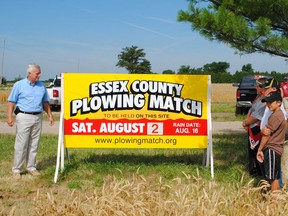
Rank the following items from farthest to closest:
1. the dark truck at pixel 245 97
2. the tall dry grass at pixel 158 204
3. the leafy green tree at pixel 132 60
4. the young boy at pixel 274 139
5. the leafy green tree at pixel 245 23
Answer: the leafy green tree at pixel 132 60, the dark truck at pixel 245 97, the leafy green tree at pixel 245 23, the young boy at pixel 274 139, the tall dry grass at pixel 158 204

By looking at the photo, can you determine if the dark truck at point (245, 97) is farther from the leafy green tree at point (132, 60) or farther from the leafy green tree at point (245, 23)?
the leafy green tree at point (132, 60)

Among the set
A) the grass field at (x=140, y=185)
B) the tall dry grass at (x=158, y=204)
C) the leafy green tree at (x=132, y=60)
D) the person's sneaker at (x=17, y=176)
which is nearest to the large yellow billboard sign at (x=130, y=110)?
the grass field at (x=140, y=185)


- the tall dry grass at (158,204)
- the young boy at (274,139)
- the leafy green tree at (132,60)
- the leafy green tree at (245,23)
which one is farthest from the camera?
the leafy green tree at (132,60)

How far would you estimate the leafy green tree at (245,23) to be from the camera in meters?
6.43

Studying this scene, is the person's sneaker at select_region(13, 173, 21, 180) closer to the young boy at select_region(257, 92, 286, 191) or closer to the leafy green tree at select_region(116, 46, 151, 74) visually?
the young boy at select_region(257, 92, 286, 191)

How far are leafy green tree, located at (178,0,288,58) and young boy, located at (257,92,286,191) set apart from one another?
60.5 inches

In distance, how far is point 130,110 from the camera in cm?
708

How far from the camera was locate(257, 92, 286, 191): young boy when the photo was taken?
5.19 metres

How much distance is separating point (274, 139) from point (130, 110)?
257 cm

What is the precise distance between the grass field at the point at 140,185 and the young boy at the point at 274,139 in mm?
254

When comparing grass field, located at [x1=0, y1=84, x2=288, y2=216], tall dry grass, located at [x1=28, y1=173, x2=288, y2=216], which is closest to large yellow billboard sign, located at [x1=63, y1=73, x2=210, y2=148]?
grass field, located at [x1=0, y1=84, x2=288, y2=216]

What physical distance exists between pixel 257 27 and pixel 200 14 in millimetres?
937

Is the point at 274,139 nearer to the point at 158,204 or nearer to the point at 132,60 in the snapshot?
the point at 158,204

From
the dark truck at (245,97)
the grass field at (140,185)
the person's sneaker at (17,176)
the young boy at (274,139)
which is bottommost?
the person's sneaker at (17,176)
